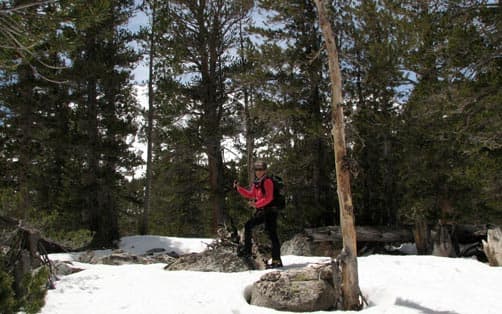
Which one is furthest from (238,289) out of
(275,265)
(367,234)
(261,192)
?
(367,234)

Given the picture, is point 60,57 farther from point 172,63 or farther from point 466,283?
point 466,283

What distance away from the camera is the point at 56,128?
17344mm

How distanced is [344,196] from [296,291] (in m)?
1.60

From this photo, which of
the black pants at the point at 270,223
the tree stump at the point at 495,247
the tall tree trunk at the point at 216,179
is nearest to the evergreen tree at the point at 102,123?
the tall tree trunk at the point at 216,179

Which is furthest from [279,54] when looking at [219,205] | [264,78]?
[219,205]

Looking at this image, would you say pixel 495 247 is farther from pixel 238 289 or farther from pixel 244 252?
pixel 238 289

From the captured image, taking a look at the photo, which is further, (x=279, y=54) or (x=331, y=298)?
(x=279, y=54)

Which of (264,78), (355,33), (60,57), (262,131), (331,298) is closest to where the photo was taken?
(331,298)

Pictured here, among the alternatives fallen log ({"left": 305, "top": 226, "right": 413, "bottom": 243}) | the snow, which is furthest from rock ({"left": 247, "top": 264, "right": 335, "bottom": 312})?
fallen log ({"left": 305, "top": 226, "right": 413, "bottom": 243})

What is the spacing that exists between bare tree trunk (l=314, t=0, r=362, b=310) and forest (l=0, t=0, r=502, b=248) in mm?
2412

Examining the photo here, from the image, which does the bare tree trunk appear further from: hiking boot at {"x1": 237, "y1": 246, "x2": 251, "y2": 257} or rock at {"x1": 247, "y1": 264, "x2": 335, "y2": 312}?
hiking boot at {"x1": 237, "y1": 246, "x2": 251, "y2": 257}

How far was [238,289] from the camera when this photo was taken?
6.66 metres

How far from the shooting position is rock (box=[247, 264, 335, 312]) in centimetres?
615

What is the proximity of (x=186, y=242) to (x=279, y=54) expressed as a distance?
7640 millimetres
